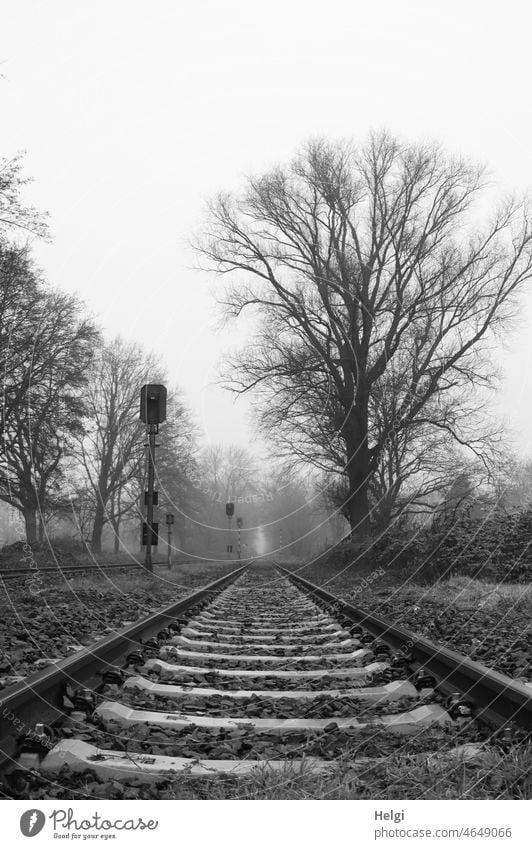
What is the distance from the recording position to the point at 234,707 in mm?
3410

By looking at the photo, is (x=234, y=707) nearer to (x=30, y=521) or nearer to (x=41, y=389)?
(x=41, y=389)

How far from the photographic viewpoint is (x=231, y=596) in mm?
11648

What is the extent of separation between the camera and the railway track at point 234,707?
2.43m

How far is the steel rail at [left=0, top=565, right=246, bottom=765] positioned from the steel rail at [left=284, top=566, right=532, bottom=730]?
187cm

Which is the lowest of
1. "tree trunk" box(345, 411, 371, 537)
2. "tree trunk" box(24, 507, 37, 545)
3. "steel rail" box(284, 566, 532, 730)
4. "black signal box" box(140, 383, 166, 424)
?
"steel rail" box(284, 566, 532, 730)

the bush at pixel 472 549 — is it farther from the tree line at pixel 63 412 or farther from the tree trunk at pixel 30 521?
the tree trunk at pixel 30 521

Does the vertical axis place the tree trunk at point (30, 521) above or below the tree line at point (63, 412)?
below

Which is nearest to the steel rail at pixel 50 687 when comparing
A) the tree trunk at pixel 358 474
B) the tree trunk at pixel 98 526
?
the tree trunk at pixel 358 474

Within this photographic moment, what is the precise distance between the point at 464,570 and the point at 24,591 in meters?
7.32

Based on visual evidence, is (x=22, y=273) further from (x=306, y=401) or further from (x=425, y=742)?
(x=425, y=742)

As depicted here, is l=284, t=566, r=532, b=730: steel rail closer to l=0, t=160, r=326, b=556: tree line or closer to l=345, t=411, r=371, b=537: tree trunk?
l=0, t=160, r=326, b=556: tree line

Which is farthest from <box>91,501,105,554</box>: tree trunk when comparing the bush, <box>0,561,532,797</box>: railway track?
<box>0,561,532,797</box>: railway track

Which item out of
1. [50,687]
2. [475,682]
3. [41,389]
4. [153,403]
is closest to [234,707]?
[50,687]

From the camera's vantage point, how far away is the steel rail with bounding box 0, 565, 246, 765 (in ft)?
8.29
